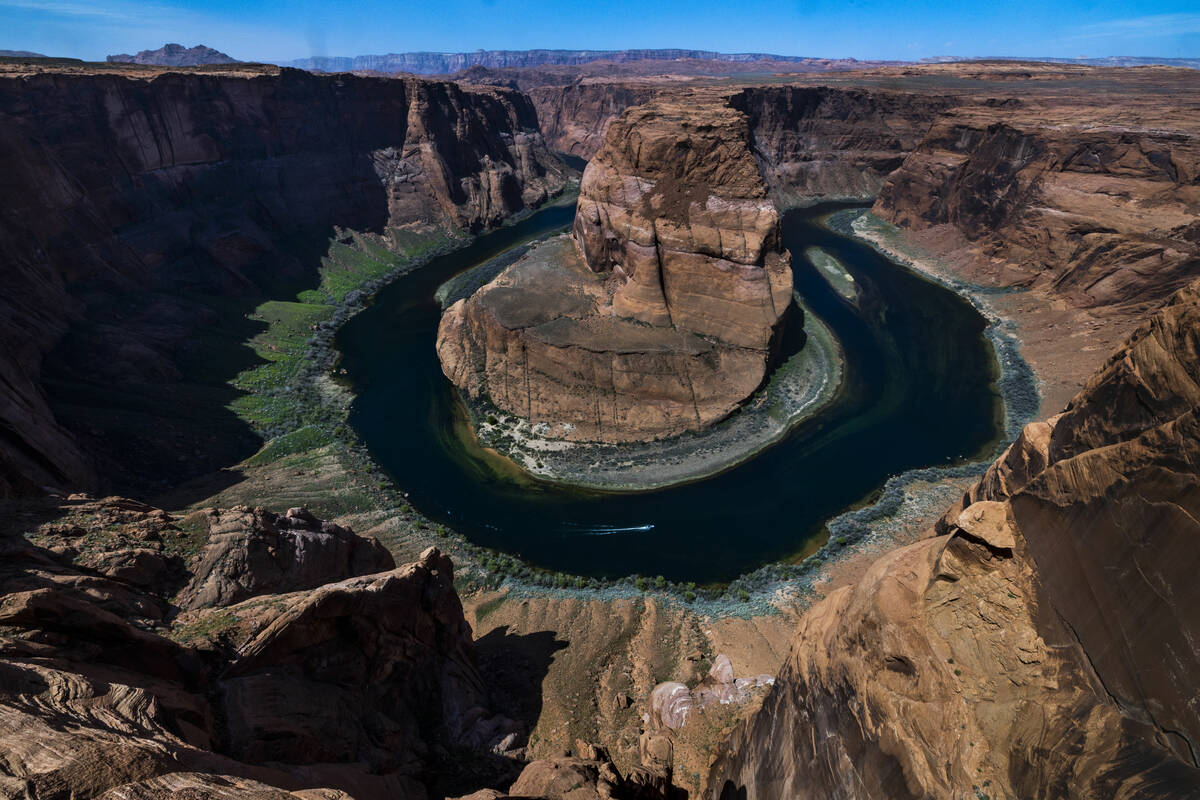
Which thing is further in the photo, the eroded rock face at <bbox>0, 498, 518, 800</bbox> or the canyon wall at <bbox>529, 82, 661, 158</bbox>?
the canyon wall at <bbox>529, 82, 661, 158</bbox>

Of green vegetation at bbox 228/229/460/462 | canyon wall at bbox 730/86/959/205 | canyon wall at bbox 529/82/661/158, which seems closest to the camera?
green vegetation at bbox 228/229/460/462

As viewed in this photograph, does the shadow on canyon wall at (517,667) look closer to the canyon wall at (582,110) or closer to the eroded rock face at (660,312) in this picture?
the eroded rock face at (660,312)

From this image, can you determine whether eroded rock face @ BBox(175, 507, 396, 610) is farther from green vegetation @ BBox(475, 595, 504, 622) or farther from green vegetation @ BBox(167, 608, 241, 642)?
green vegetation @ BBox(475, 595, 504, 622)

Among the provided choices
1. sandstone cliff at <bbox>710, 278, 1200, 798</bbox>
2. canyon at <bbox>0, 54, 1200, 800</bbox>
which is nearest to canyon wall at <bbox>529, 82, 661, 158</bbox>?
canyon at <bbox>0, 54, 1200, 800</bbox>

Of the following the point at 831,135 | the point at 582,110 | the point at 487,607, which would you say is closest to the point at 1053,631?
the point at 487,607

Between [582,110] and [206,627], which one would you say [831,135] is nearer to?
[582,110]

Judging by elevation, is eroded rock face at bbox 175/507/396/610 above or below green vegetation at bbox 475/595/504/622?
above
